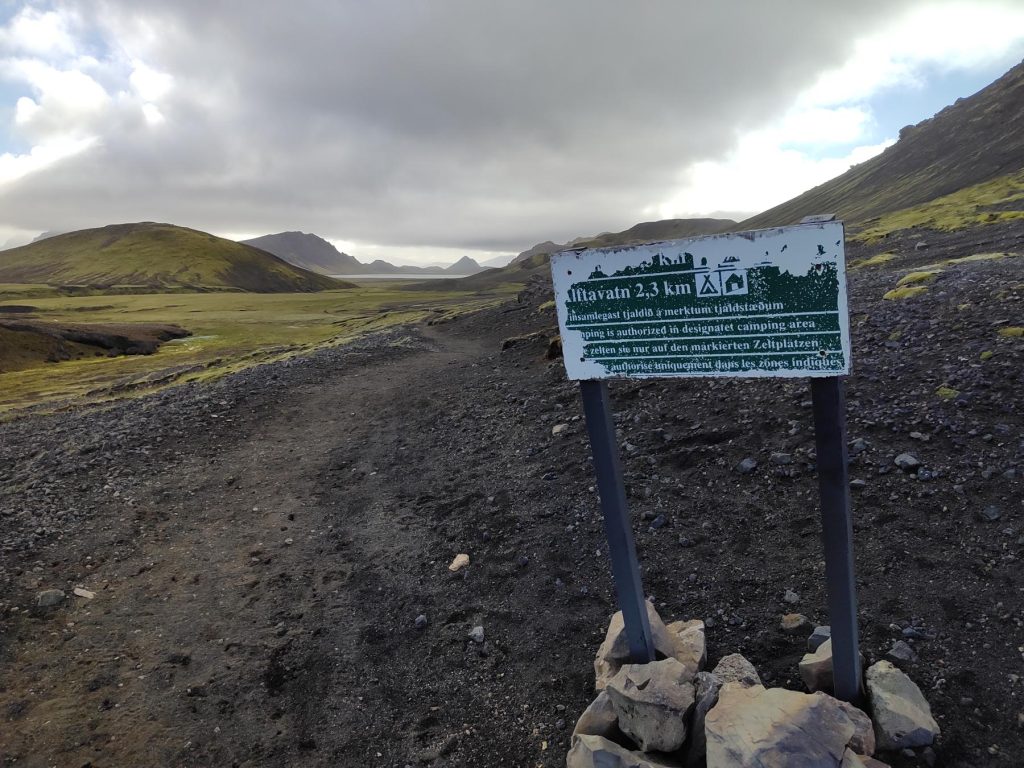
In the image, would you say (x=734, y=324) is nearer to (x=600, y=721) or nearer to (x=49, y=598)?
(x=600, y=721)

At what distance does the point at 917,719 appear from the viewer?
15.5 feet

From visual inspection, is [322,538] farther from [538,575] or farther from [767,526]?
[767,526]

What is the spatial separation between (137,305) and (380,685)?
141 m

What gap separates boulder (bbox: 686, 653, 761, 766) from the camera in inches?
191

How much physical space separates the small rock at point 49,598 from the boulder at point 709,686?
30.0 ft

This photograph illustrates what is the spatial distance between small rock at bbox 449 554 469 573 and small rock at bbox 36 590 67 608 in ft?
19.3

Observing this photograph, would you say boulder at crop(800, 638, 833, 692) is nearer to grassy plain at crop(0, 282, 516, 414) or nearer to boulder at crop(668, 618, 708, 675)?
boulder at crop(668, 618, 708, 675)

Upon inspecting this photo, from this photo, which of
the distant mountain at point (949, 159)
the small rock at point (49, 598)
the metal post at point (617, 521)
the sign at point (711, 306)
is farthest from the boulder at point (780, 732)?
the distant mountain at point (949, 159)

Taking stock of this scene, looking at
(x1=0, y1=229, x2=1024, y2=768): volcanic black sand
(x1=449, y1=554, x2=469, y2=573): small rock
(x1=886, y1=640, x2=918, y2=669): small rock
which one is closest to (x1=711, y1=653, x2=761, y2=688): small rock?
(x1=0, y1=229, x2=1024, y2=768): volcanic black sand

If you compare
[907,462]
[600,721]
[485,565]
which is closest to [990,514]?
[907,462]

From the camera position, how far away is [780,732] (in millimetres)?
4266

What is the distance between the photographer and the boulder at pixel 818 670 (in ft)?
A: 17.5

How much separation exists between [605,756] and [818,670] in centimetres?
219

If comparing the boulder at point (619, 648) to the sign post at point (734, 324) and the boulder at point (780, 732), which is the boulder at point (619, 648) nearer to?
the boulder at point (780, 732)
